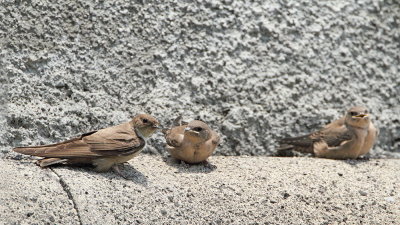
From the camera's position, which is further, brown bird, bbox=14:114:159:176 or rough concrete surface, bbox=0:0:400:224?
brown bird, bbox=14:114:159:176

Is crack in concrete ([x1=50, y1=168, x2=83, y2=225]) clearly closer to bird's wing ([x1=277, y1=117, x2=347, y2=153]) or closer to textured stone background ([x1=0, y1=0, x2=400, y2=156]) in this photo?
textured stone background ([x1=0, y1=0, x2=400, y2=156])

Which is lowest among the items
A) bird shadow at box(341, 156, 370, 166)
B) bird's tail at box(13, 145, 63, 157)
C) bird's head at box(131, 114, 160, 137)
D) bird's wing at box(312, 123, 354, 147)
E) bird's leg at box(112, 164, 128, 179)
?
bird shadow at box(341, 156, 370, 166)

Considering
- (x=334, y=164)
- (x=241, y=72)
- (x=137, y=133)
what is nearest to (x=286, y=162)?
(x=334, y=164)

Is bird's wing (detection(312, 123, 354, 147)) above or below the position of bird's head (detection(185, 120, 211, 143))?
below

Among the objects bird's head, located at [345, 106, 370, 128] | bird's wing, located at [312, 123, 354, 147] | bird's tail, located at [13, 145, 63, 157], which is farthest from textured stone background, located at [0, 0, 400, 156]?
bird's tail, located at [13, 145, 63, 157]

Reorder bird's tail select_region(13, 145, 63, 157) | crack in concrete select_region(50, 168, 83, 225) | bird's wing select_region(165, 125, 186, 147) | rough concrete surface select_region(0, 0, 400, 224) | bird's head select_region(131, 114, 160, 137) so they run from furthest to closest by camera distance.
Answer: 1. bird's wing select_region(165, 125, 186, 147)
2. bird's head select_region(131, 114, 160, 137)
3. bird's tail select_region(13, 145, 63, 157)
4. rough concrete surface select_region(0, 0, 400, 224)
5. crack in concrete select_region(50, 168, 83, 225)

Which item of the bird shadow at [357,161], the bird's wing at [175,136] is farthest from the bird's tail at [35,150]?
the bird shadow at [357,161]

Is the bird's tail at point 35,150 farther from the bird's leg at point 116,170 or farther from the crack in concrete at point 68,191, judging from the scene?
the bird's leg at point 116,170
